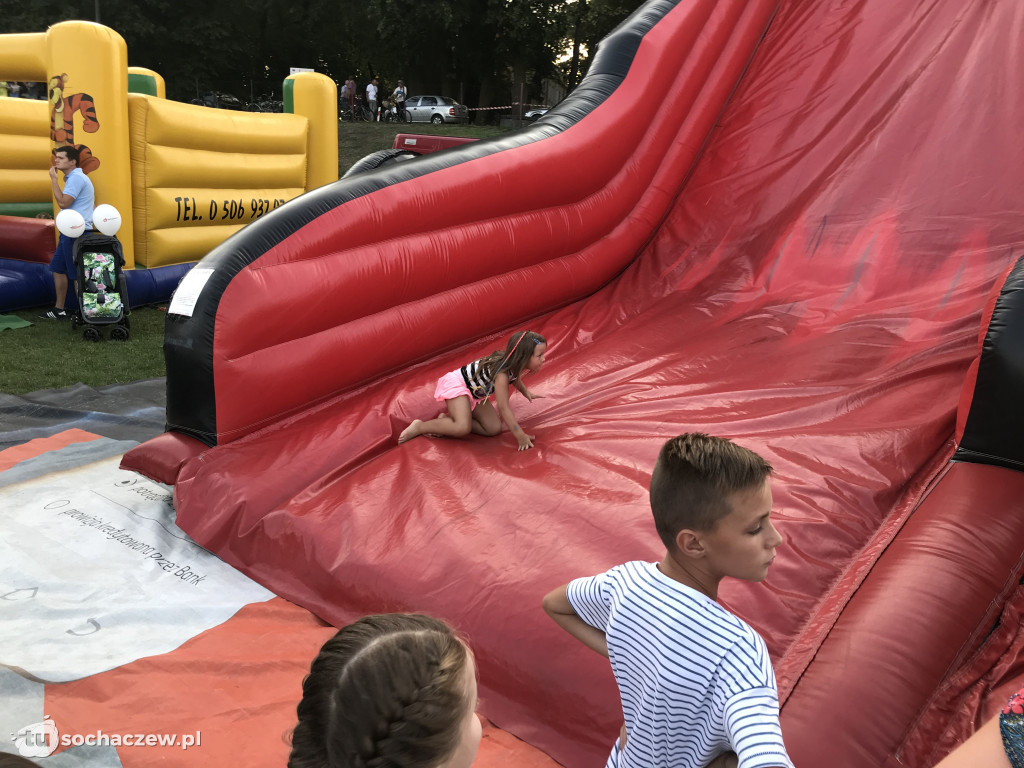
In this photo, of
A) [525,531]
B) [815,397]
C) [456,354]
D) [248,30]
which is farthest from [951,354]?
[248,30]

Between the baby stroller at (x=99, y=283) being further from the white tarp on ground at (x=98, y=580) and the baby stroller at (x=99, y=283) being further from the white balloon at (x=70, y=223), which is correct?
the white tarp on ground at (x=98, y=580)

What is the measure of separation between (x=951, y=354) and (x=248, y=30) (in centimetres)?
2519

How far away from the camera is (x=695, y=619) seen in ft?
3.80

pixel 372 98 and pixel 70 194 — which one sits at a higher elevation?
pixel 372 98

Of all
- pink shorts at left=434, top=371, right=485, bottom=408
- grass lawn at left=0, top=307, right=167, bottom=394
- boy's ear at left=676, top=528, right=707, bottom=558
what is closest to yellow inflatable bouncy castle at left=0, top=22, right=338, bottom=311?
grass lawn at left=0, top=307, right=167, bottom=394

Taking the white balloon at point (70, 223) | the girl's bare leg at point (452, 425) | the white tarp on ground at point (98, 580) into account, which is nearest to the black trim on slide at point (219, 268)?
the white tarp on ground at point (98, 580)

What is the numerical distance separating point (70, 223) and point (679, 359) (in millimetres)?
3637

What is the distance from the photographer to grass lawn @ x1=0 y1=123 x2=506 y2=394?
13.8ft

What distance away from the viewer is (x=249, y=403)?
2.74 m

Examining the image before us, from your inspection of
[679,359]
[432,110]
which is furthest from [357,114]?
[679,359]

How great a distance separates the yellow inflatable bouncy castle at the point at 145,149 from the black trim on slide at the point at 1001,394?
4814mm

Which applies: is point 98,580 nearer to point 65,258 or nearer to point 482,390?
point 482,390

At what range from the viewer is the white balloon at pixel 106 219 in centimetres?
493

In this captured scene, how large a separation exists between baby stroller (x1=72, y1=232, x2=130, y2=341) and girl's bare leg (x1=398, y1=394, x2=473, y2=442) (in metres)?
2.94
